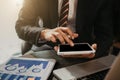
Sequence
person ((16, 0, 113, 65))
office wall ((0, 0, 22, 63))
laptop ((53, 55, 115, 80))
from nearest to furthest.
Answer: laptop ((53, 55, 115, 80)) → person ((16, 0, 113, 65)) → office wall ((0, 0, 22, 63))

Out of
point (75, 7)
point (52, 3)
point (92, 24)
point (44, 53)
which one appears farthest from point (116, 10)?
point (44, 53)

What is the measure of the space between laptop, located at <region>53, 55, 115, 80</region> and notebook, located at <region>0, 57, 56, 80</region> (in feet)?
0.16

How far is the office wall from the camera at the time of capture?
2.32m

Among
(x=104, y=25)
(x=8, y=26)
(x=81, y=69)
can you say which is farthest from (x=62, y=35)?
(x=8, y=26)

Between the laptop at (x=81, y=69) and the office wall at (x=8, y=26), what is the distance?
5.62 feet

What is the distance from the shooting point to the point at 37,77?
708 mm

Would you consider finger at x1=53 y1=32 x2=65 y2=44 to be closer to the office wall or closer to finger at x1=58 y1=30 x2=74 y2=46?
finger at x1=58 y1=30 x2=74 y2=46

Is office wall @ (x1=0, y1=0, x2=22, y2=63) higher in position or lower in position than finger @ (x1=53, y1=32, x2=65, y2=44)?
lower

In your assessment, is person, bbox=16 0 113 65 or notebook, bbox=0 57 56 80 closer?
notebook, bbox=0 57 56 80

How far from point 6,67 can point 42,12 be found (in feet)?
2.12

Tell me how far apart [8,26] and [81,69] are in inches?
70.9

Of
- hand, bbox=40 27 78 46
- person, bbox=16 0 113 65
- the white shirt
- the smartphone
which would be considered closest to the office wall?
person, bbox=16 0 113 65

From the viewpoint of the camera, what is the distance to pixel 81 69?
76cm

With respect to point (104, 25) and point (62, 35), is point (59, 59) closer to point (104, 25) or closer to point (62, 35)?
point (62, 35)
